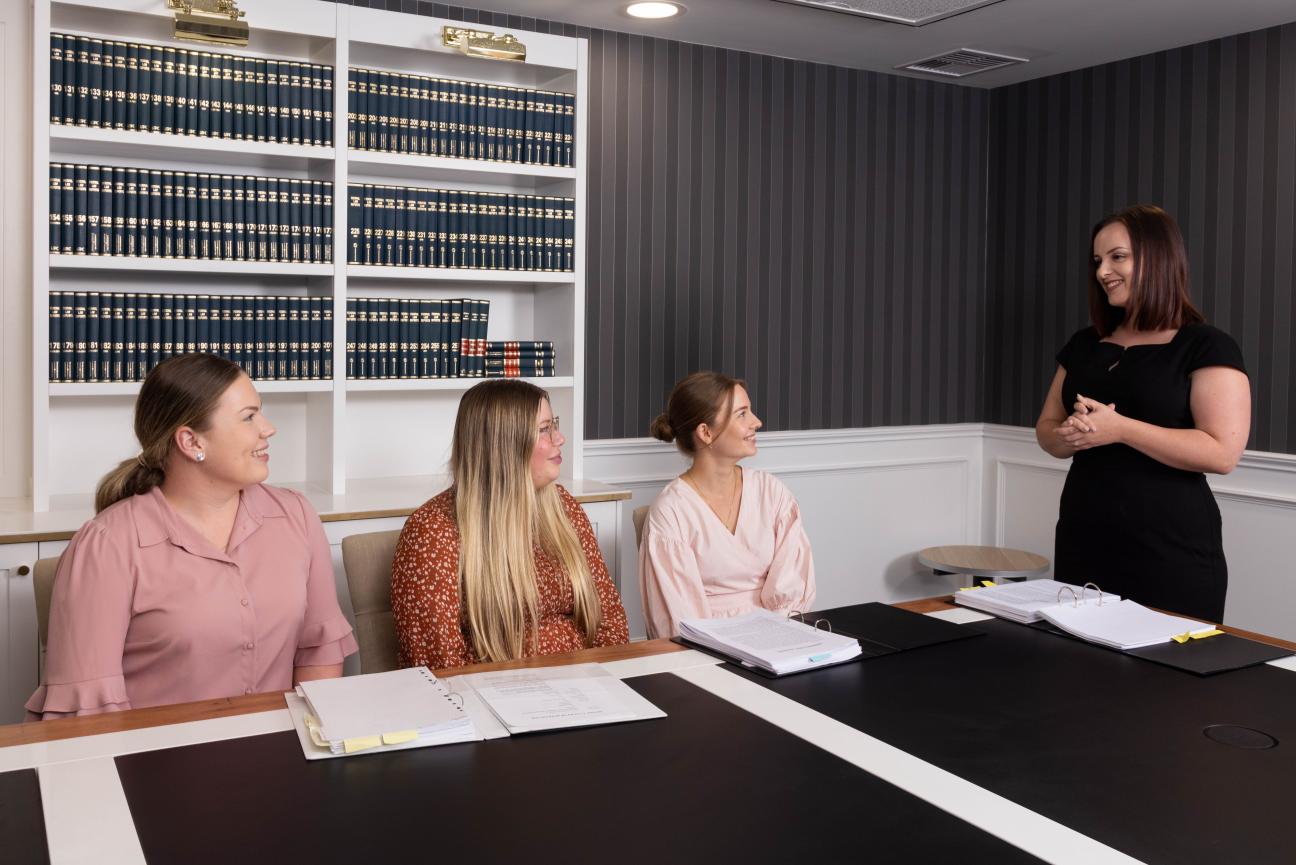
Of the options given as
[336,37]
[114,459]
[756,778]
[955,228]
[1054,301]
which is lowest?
[756,778]

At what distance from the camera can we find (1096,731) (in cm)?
161

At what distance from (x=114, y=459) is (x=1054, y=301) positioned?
11.8 ft

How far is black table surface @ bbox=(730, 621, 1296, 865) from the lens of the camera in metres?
1.32

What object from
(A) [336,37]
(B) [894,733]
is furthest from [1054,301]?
(B) [894,733]

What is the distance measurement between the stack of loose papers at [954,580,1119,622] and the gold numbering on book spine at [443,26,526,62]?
85.4 inches

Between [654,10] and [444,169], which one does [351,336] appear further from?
[654,10]

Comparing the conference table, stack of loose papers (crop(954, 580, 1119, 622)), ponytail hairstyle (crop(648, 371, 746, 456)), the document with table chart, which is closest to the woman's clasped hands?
stack of loose papers (crop(954, 580, 1119, 622))

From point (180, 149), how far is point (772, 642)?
2258mm

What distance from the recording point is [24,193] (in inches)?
128

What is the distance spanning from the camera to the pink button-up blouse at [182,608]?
192 cm

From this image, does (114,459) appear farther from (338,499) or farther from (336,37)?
(336,37)

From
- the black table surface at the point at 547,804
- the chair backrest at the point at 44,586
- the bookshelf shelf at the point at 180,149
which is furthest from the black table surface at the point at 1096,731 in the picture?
the bookshelf shelf at the point at 180,149

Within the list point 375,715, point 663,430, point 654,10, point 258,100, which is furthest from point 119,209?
point 375,715

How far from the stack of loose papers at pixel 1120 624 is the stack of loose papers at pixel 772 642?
0.44 metres
